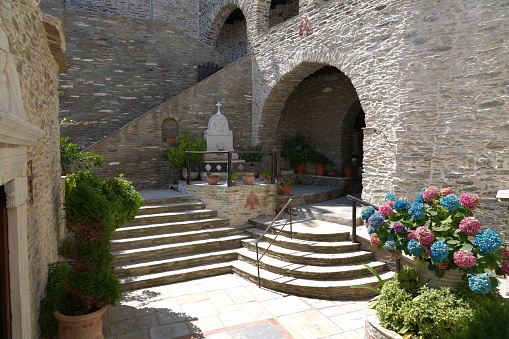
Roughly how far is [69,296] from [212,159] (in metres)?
6.95

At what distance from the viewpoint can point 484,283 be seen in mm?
3283

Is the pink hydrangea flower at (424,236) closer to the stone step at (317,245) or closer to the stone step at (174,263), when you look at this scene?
the stone step at (317,245)

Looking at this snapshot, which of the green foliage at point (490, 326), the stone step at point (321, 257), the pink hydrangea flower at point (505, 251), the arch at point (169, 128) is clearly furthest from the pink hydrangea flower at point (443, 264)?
the arch at point (169, 128)

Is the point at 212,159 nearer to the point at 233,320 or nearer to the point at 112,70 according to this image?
the point at 112,70

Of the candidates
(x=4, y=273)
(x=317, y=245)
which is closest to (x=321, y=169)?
(x=317, y=245)

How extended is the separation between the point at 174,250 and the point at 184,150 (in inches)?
157

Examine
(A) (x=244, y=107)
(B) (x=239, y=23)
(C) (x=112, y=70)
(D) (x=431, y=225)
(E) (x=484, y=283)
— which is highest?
(B) (x=239, y=23)

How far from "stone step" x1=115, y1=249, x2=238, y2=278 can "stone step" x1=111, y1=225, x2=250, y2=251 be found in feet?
1.51

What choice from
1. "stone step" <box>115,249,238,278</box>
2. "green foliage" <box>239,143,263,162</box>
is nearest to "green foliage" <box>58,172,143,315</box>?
"stone step" <box>115,249,238,278</box>

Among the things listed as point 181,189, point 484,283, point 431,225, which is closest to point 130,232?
point 181,189

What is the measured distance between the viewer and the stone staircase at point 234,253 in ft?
19.2

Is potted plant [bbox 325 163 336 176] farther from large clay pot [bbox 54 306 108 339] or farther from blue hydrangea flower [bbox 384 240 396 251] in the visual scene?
large clay pot [bbox 54 306 108 339]

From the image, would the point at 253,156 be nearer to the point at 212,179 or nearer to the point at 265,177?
the point at 265,177

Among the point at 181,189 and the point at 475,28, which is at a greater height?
the point at 475,28
